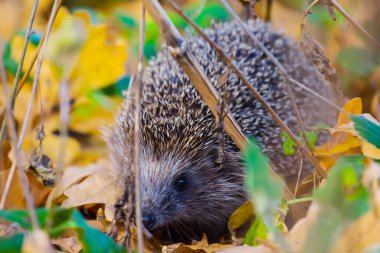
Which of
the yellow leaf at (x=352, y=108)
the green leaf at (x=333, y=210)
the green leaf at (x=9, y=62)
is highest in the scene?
the green leaf at (x=9, y=62)

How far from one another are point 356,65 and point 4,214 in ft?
9.15

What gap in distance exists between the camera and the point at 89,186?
2.82 meters

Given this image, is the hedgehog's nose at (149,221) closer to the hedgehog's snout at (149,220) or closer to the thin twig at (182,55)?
the hedgehog's snout at (149,220)

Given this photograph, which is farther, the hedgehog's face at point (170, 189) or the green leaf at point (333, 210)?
the hedgehog's face at point (170, 189)

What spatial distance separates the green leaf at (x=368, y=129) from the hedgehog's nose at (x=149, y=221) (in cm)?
90

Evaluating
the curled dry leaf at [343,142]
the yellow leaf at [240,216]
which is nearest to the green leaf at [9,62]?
the yellow leaf at [240,216]

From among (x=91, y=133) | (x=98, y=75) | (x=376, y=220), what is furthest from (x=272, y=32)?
(x=376, y=220)

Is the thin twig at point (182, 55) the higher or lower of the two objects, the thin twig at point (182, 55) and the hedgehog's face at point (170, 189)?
the higher

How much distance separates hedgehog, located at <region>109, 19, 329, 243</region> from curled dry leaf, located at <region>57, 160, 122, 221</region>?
0.34 feet

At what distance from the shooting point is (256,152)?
1418 mm

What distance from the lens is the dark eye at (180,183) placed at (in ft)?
9.07

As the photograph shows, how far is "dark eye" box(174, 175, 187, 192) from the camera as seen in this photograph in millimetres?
2766

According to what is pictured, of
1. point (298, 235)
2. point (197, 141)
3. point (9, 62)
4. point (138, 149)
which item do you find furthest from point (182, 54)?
point (9, 62)

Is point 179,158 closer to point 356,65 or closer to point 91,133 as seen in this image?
point 91,133
